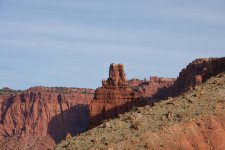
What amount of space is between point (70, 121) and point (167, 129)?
147 meters

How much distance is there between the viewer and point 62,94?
559ft

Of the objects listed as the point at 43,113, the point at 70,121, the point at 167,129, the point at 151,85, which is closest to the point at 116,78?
the point at 167,129

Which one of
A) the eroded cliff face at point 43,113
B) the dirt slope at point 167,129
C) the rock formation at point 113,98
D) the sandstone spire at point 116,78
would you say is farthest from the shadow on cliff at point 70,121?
the dirt slope at point 167,129

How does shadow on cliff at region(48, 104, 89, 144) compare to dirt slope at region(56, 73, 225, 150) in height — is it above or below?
below

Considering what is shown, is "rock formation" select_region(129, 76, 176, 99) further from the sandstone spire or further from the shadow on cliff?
the sandstone spire

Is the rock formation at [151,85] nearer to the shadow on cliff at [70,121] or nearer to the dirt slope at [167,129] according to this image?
the shadow on cliff at [70,121]

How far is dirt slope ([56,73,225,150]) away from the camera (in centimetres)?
2027

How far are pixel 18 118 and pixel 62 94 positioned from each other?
1275cm

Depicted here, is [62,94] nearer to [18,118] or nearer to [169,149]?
[18,118]

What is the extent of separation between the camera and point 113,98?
91.8 meters

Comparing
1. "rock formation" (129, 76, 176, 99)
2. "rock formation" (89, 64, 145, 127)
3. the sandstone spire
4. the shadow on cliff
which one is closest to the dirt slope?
"rock formation" (89, 64, 145, 127)

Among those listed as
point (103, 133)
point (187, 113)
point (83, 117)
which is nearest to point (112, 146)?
point (103, 133)

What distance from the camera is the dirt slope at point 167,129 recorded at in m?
20.3

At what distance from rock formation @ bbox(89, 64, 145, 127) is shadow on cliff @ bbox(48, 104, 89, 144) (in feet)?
228
